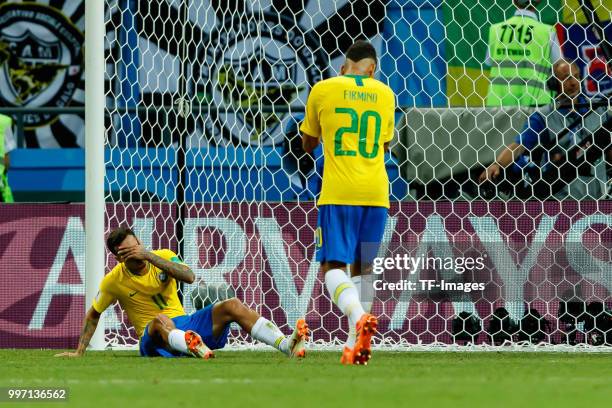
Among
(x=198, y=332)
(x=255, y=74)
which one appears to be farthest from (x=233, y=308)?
(x=255, y=74)

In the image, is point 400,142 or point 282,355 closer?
point 282,355

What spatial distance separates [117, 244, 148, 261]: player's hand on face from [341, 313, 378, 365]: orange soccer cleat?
1.76m

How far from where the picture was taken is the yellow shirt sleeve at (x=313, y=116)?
7.22 m

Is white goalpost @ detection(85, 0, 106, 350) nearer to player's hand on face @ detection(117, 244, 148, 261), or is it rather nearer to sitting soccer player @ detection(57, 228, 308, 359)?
sitting soccer player @ detection(57, 228, 308, 359)

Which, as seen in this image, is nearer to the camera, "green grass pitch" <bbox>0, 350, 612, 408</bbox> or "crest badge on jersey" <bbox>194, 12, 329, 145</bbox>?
"green grass pitch" <bbox>0, 350, 612, 408</bbox>

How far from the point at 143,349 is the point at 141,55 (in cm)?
459

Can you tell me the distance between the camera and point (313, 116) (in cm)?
725

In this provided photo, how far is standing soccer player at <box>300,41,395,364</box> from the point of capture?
718 centimetres

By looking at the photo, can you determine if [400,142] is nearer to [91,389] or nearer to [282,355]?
[282,355]

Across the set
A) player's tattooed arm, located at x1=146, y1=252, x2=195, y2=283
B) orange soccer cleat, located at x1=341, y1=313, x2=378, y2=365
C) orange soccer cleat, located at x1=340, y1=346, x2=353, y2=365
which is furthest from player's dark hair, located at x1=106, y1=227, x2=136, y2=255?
orange soccer cleat, located at x1=341, y1=313, x2=378, y2=365

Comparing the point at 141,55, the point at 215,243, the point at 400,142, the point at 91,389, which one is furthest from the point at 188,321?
the point at 141,55

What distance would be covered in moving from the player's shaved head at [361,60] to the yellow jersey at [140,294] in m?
1.78

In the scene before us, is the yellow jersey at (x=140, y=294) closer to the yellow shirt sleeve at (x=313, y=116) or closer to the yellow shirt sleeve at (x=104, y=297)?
the yellow shirt sleeve at (x=104, y=297)

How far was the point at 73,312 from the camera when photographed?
9.42 m
